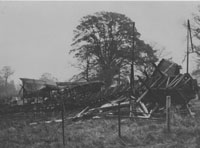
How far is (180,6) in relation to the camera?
1706cm

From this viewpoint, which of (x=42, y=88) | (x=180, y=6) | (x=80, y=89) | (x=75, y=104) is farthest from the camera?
(x=42, y=88)

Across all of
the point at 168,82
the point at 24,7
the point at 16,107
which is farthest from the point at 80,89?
the point at 24,7

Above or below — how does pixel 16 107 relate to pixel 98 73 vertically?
below

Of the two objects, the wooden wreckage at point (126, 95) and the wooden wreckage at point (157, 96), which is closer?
the wooden wreckage at point (157, 96)

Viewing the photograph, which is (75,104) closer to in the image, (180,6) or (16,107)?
(16,107)

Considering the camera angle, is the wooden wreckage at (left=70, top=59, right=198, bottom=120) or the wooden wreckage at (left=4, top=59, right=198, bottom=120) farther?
the wooden wreckage at (left=4, top=59, right=198, bottom=120)

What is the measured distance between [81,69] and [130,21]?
31.5 feet

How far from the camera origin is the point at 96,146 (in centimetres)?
700

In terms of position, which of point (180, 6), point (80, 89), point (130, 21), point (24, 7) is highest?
point (130, 21)

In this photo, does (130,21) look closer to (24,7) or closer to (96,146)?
(24,7)

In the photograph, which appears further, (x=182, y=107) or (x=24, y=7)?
(x=182, y=107)

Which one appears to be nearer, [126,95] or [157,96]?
[157,96]

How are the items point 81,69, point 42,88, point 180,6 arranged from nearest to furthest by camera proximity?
1. point 180,6
2. point 42,88
3. point 81,69

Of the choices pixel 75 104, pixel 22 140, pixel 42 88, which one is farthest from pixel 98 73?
pixel 22 140
